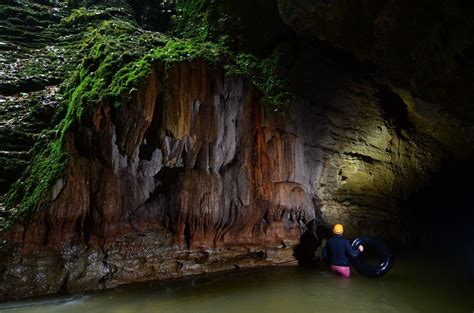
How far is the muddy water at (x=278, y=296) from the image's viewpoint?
541 centimetres

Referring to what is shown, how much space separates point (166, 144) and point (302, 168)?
4475 millimetres

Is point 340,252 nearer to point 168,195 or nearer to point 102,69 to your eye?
point 168,195

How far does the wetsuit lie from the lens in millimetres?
7586

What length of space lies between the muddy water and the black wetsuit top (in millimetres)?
384

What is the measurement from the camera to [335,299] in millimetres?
5965

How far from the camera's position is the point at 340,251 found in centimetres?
766

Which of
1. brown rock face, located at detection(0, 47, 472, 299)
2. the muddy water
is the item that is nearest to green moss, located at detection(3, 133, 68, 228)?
brown rock face, located at detection(0, 47, 472, 299)

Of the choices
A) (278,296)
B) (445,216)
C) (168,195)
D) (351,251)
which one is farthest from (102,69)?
(445,216)

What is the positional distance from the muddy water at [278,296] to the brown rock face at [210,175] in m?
0.77

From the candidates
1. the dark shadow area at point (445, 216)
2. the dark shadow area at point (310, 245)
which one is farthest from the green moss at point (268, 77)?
the dark shadow area at point (445, 216)

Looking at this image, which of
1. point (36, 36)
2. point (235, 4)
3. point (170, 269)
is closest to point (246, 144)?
point (170, 269)

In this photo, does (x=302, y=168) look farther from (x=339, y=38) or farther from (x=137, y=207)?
(x=137, y=207)

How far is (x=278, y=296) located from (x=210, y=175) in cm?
352

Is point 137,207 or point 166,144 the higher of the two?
point 166,144
